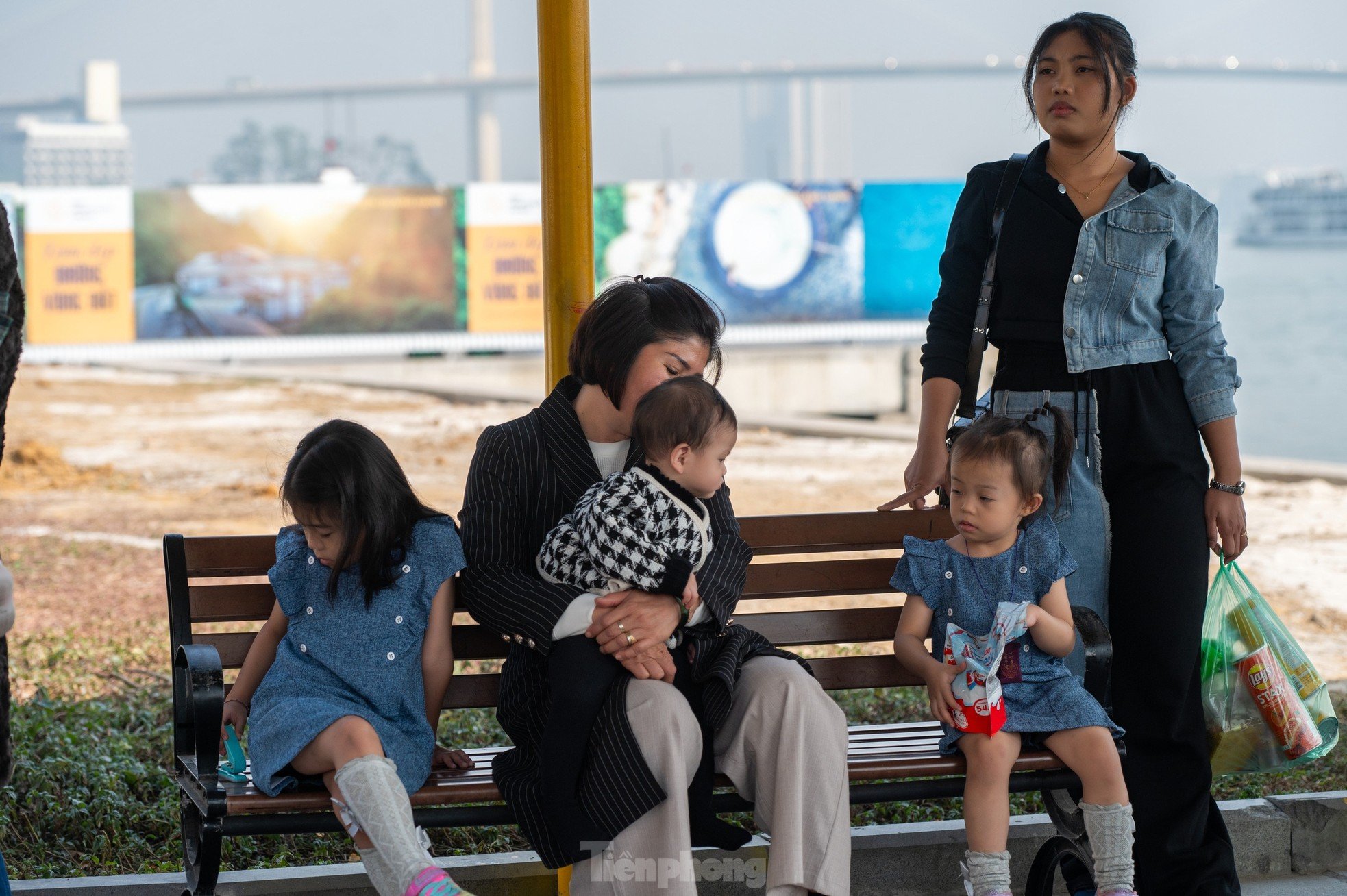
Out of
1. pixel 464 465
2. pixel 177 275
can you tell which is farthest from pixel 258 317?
pixel 464 465

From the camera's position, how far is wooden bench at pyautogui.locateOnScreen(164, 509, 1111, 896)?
8.56 feet

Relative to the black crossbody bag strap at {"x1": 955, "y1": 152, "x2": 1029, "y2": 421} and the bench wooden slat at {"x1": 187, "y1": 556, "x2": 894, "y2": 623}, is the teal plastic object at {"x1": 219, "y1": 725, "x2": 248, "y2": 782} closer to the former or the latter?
the bench wooden slat at {"x1": 187, "y1": 556, "x2": 894, "y2": 623}

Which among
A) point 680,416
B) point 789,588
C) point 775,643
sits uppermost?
point 680,416

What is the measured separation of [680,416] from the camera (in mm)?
2619

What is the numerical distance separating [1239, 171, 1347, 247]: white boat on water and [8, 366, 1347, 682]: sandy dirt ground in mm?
A: 94416

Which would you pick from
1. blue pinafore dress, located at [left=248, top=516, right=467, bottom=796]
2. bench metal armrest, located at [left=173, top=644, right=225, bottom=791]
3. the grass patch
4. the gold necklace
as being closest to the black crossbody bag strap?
the gold necklace

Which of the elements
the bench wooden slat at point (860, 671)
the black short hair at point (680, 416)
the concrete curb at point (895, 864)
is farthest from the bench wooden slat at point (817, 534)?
the concrete curb at point (895, 864)

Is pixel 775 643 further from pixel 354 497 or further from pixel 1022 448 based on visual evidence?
pixel 354 497

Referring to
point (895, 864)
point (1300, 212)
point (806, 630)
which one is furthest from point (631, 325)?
point (1300, 212)

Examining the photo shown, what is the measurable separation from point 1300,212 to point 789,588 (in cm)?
10780

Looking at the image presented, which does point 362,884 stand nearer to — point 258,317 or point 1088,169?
point 1088,169

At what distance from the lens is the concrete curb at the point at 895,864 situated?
9.92 feet

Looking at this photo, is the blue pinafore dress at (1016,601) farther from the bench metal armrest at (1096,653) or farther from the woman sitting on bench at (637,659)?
the woman sitting on bench at (637,659)

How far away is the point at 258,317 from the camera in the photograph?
29641 mm
